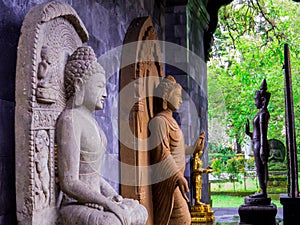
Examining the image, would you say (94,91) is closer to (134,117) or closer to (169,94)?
(134,117)

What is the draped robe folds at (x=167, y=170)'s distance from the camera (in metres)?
3.71

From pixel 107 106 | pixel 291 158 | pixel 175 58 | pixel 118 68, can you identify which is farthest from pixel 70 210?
pixel 291 158

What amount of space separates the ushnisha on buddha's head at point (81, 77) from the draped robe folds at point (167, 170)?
60.0 inches

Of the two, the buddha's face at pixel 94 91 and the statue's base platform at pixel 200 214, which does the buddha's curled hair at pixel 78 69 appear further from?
the statue's base platform at pixel 200 214

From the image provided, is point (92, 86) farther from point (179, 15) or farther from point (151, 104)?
point (179, 15)

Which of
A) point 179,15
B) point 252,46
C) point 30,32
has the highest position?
point 252,46

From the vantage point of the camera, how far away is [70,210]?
2.11 meters

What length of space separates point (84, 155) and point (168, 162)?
1.56 metres

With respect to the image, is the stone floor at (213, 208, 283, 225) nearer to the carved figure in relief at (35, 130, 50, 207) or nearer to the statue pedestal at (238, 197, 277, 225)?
the statue pedestal at (238, 197, 277, 225)

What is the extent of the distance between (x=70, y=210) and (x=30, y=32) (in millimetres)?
765

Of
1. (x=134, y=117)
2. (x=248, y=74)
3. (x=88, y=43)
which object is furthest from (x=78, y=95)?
(x=248, y=74)

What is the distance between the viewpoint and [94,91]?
2.25 m

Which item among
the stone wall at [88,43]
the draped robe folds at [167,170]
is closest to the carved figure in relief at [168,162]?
the draped robe folds at [167,170]

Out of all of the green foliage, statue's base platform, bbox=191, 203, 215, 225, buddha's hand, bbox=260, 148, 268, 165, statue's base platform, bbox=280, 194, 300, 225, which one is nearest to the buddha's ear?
statue's base platform, bbox=191, 203, 215, 225
